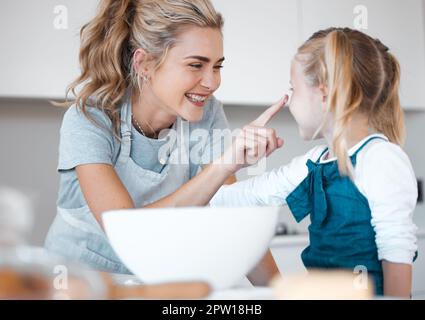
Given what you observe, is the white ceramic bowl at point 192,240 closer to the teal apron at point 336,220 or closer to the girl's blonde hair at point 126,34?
the teal apron at point 336,220

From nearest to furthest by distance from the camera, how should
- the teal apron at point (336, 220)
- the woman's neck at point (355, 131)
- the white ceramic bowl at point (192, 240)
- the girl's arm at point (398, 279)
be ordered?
the white ceramic bowl at point (192, 240) < the girl's arm at point (398, 279) < the teal apron at point (336, 220) < the woman's neck at point (355, 131)

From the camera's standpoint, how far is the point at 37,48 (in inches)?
87.4

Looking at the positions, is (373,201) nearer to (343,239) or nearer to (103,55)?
(343,239)

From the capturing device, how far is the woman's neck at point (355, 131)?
1128mm

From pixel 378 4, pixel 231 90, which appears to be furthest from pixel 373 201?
pixel 378 4

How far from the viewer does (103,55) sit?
1.36 meters

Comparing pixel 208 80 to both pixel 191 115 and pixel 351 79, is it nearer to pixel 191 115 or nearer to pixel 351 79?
pixel 191 115

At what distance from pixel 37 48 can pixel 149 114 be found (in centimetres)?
100

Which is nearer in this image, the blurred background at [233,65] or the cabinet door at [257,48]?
the blurred background at [233,65]

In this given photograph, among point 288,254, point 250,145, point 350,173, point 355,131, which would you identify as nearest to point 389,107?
point 355,131

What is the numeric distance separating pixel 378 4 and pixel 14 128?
169cm

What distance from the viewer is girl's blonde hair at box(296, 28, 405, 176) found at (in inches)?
42.4

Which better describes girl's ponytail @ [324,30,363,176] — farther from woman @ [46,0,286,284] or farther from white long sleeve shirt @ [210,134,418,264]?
woman @ [46,0,286,284]

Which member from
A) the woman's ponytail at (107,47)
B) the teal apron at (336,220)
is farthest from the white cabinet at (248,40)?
the teal apron at (336,220)
